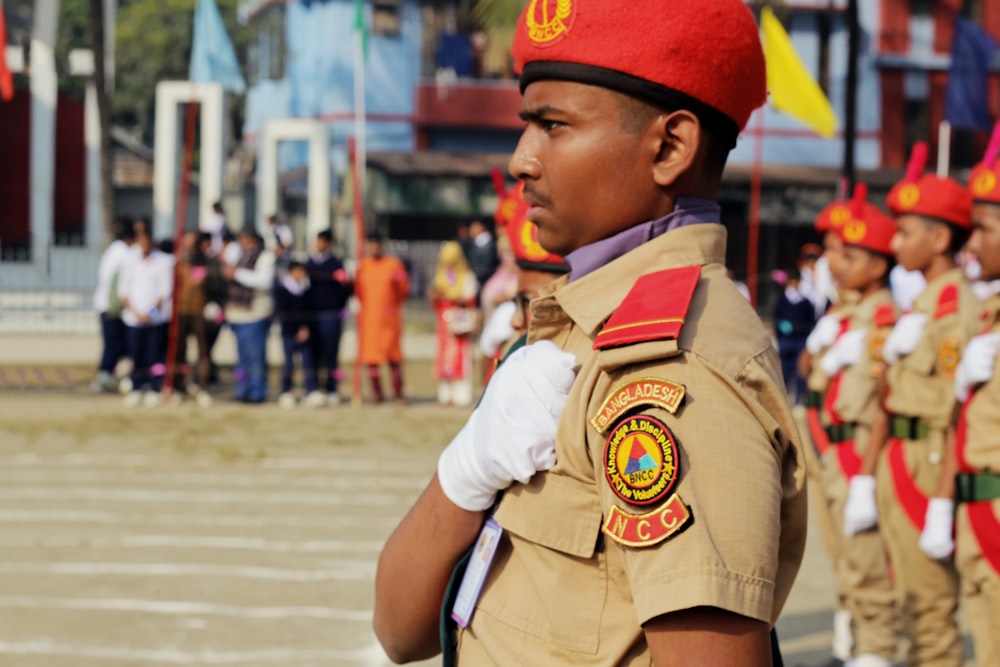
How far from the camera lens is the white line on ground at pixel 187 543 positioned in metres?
8.73

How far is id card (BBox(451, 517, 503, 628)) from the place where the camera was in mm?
2041

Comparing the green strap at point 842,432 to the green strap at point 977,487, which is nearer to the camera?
the green strap at point 977,487

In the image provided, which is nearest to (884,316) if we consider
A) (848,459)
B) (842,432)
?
(842,432)

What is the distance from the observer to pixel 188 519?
9.60 metres

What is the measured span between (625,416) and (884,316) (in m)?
5.12

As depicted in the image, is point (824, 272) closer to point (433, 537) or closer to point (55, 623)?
point (55, 623)

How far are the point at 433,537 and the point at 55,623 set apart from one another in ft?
17.5

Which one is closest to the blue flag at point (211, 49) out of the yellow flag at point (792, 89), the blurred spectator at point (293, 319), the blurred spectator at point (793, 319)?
the blurred spectator at point (293, 319)

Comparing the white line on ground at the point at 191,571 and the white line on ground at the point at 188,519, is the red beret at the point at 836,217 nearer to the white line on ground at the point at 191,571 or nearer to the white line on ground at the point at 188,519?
the white line on ground at the point at 191,571

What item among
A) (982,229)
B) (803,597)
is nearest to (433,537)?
(982,229)

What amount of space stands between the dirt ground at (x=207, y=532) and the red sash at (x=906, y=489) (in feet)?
3.23

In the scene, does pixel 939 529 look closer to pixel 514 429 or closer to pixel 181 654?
pixel 181 654

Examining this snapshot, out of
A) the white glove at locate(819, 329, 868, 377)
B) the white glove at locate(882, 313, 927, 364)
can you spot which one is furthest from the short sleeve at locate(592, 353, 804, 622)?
the white glove at locate(819, 329, 868, 377)

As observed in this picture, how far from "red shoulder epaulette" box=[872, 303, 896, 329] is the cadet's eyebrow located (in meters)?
4.81
